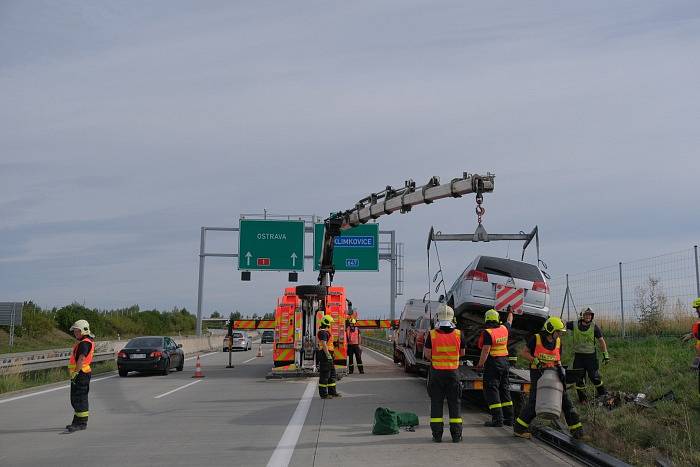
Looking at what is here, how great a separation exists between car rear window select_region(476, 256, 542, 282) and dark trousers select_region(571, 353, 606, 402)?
5.69 ft

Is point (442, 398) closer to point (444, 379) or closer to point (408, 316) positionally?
point (444, 379)

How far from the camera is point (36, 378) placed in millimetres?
20188

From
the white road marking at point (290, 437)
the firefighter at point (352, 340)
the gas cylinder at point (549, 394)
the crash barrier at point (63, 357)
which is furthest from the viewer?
the firefighter at point (352, 340)

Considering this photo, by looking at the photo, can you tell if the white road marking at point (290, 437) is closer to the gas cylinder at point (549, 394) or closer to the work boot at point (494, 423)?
the work boot at point (494, 423)

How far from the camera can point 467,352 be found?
1584 centimetres

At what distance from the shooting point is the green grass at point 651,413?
27.1ft

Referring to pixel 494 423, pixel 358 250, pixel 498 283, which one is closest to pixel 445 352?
pixel 494 423

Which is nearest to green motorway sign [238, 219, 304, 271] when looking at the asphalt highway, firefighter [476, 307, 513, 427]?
the asphalt highway

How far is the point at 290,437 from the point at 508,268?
587cm

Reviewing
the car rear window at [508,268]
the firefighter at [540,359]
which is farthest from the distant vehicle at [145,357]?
the firefighter at [540,359]

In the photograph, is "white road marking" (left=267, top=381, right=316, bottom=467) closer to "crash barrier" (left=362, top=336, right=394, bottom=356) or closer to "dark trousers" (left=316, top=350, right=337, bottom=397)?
"dark trousers" (left=316, top=350, right=337, bottom=397)

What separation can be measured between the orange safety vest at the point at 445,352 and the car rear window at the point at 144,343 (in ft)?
49.2

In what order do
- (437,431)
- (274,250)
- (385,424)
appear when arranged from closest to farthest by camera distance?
(437,431)
(385,424)
(274,250)

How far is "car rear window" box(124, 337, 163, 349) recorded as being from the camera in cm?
2269
